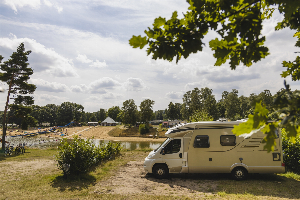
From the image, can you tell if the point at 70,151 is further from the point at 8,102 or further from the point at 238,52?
the point at 8,102

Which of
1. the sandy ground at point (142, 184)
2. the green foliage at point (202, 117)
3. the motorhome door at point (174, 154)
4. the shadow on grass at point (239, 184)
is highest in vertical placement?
the green foliage at point (202, 117)

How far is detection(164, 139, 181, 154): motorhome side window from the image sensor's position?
9.75m

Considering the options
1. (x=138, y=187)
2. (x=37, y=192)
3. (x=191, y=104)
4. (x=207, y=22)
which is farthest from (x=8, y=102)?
(x=191, y=104)

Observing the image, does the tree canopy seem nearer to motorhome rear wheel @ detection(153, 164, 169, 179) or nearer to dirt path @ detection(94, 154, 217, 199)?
dirt path @ detection(94, 154, 217, 199)

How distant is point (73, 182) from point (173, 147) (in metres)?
5.06

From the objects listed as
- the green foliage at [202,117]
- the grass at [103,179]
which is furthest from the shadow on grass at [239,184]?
the green foliage at [202,117]

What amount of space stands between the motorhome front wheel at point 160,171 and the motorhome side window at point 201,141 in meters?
1.95

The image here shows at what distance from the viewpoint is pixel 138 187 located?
328 inches

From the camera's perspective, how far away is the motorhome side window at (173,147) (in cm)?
975

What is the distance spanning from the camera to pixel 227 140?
9336 millimetres

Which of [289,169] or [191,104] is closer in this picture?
[289,169]

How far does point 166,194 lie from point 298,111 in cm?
685

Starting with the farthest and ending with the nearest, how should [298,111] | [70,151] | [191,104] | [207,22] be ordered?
1. [191,104]
2. [70,151]
3. [207,22]
4. [298,111]

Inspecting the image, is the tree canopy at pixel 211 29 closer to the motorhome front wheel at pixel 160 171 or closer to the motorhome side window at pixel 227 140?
the motorhome side window at pixel 227 140
